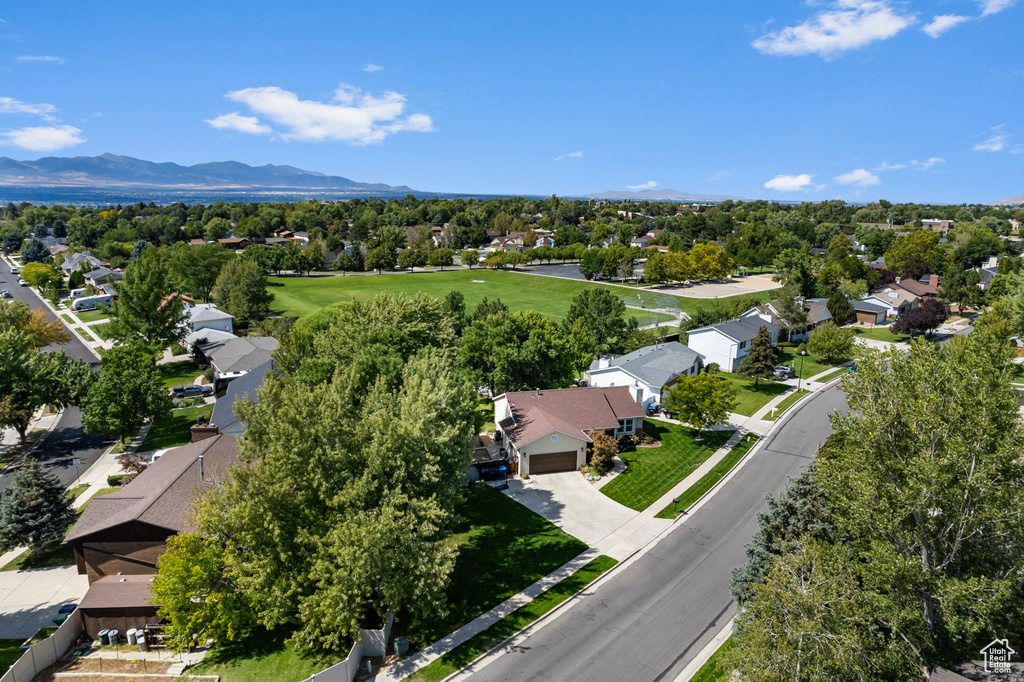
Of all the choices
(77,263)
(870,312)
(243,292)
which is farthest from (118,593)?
(77,263)

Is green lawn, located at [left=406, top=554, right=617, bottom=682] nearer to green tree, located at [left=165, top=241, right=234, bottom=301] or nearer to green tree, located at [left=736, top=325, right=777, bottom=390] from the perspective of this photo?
green tree, located at [left=736, top=325, right=777, bottom=390]

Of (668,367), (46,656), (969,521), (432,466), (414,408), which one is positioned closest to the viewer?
(969,521)

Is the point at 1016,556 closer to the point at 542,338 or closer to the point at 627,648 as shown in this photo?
the point at 627,648

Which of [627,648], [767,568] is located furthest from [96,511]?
[767,568]

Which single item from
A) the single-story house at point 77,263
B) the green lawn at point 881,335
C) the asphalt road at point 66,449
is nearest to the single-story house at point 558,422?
the asphalt road at point 66,449

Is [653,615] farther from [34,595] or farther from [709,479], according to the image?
[34,595]

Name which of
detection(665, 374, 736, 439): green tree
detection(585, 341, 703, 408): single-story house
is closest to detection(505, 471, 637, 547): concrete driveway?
detection(665, 374, 736, 439): green tree
